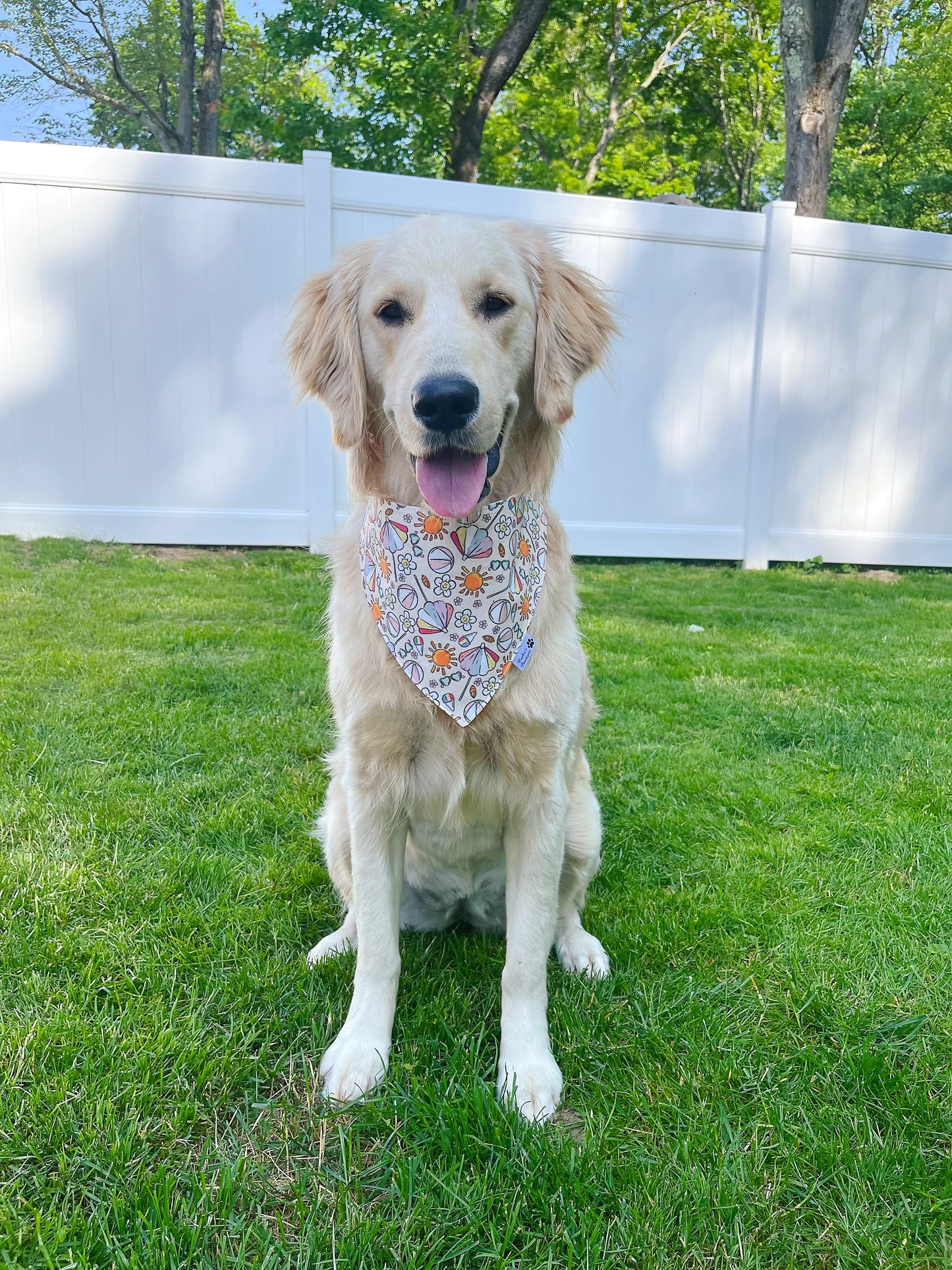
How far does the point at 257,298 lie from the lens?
6289 mm

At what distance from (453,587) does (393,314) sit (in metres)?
0.62

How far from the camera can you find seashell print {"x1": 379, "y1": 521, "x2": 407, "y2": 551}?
6.01 feet

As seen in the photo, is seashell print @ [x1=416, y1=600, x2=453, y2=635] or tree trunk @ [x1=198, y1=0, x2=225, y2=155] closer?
seashell print @ [x1=416, y1=600, x2=453, y2=635]

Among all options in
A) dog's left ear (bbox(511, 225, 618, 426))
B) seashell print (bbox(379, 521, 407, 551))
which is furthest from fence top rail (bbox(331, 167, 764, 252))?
seashell print (bbox(379, 521, 407, 551))

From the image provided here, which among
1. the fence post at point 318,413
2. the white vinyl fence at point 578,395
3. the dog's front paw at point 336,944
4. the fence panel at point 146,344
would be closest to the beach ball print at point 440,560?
the dog's front paw at point 336,944

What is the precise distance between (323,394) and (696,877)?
1.65m

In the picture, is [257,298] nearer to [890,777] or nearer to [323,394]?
[323,394]

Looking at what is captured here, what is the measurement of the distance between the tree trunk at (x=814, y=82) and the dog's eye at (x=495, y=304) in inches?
302

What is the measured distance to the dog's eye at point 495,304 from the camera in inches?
73.0

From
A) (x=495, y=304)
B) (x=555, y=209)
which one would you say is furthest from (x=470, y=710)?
(x=555, y=209)

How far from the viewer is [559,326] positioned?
198 cm

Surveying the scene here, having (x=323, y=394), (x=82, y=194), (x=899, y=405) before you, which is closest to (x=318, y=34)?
(x=82, y=194)

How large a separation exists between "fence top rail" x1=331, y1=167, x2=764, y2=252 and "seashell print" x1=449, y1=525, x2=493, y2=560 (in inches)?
197

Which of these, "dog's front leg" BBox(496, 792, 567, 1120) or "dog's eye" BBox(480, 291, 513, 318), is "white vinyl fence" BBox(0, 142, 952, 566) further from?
"dog's front leg" BBox(496, 792, 567, 1120)
